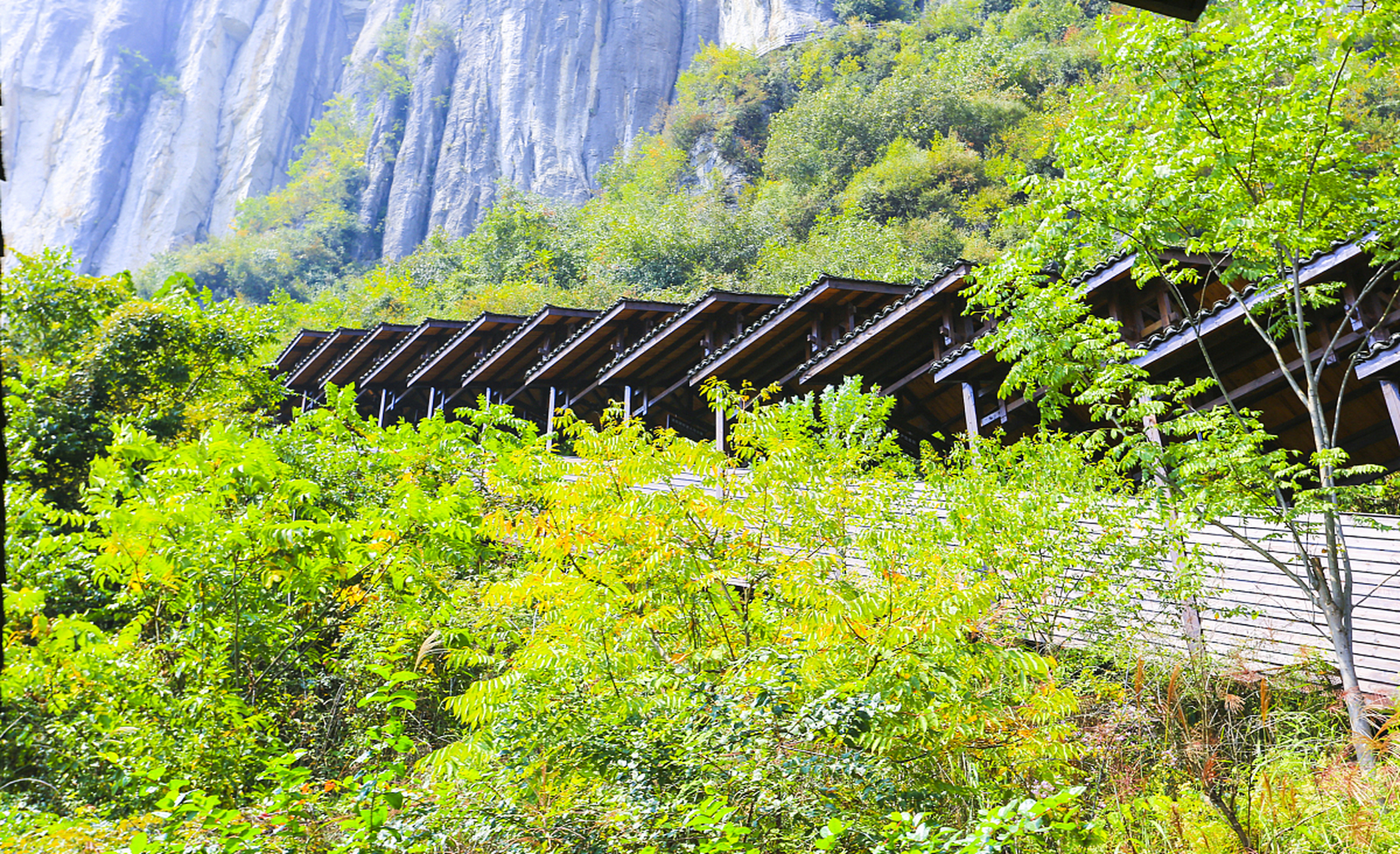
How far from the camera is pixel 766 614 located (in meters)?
6.26

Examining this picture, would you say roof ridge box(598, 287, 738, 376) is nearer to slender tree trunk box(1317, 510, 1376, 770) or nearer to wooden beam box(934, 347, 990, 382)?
wooden beam box(934, 347, 990, 382)

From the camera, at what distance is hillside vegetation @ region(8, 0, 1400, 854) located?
5074 mm

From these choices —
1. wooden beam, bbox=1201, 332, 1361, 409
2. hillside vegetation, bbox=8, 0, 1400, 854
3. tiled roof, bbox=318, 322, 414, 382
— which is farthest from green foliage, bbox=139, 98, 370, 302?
wooden beam, bbox=1201, 332, 1361, 409

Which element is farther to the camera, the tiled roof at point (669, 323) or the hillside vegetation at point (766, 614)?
the tiled roof at point (669, 323)

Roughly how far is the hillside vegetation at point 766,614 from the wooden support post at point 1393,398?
111 cm

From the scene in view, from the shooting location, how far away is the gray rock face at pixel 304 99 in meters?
55.8

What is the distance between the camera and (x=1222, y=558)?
8.96 meters

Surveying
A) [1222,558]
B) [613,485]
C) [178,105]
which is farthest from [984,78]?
[178,105]

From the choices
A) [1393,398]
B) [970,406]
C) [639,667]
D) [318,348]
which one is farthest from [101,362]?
[1393,398]

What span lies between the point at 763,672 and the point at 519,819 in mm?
1532

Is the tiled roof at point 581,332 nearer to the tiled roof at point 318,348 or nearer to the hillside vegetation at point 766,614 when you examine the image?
the hillside vegetation at point 766,614

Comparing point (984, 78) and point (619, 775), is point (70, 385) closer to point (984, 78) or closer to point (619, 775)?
point (619, 775)

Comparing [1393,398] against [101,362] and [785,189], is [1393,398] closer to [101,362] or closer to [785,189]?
[101,362]

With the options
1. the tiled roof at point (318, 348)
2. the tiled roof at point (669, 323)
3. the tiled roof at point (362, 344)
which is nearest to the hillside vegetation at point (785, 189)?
the tiled roof at point (318, 348)
